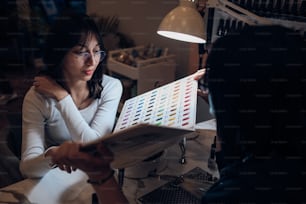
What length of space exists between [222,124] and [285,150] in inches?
3.8

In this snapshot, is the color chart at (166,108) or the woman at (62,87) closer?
the color chart at (166,108)

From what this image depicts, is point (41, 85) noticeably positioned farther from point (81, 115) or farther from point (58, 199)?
point (58, 199)

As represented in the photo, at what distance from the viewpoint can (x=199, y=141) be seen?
89 cm

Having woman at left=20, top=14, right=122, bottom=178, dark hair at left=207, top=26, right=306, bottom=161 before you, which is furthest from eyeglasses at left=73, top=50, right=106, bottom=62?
dark hair at left=207, top=26, right=306, bottom=161

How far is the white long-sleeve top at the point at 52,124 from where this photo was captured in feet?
2.29

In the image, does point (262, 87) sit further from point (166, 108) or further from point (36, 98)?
point (36, 98)

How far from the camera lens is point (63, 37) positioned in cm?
77

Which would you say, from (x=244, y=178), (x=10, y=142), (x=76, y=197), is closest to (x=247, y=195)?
(x=244, y=178)

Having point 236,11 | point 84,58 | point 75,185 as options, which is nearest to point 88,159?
point 75,185

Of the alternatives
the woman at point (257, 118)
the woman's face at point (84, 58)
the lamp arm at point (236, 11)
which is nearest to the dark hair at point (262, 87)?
the woman at point (257, 118)

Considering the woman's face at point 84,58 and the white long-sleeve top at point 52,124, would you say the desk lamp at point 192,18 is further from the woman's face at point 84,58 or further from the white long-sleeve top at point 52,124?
the white long-sleeve top at point 52,124

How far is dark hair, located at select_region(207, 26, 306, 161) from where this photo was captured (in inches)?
16.7

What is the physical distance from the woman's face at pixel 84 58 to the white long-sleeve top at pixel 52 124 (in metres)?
0.07

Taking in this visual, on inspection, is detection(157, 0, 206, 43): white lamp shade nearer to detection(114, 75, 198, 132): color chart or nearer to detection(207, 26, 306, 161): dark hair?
detection(114, 75, 198, 132): color chart
